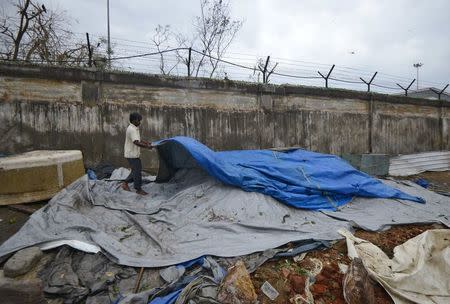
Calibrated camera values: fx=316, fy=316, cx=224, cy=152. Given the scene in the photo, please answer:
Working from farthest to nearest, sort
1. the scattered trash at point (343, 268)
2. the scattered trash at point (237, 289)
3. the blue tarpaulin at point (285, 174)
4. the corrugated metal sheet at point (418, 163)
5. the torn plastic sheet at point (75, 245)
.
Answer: the corrugated metal sheet at point (418, 163), the blue tarpaulin at point (285, 174), the torn plastic sheet at point (75, 245), the scattered trash at point (343, 268), the scattered trash at point (237, 289)

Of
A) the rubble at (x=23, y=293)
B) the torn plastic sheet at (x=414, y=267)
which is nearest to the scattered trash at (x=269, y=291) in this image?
the torn plastic sheet at (x=414, y=267)

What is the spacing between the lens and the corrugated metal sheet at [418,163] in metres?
10.1

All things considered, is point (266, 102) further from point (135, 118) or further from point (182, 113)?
point (135, 118)

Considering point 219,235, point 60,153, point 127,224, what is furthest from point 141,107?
point 219,235

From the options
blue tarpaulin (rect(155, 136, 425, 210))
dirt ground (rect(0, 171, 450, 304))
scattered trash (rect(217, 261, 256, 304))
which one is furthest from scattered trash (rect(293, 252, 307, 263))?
blue tarpaulin (rect(155, 136, 425, 210))

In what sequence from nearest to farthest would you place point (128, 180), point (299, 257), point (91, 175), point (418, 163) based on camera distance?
point (299, 257) < point (128, 180) < point (91, 175) < point (418, 163)

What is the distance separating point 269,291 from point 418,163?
10.0m

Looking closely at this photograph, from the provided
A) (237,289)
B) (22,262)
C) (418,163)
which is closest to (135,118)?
(22,262)

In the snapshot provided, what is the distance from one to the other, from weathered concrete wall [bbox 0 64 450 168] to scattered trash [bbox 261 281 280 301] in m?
5.08

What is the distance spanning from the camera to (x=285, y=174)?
5359mm

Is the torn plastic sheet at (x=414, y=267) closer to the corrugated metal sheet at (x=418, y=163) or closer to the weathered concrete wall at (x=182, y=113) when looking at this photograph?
the weathered concrete wall at (x=182, y=113)

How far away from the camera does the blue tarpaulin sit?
16.1 feet

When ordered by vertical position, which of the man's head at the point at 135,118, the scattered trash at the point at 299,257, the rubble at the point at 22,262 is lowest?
the scattered trash at the point at 299,257

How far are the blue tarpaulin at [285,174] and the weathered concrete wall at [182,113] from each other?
5.63 feet
